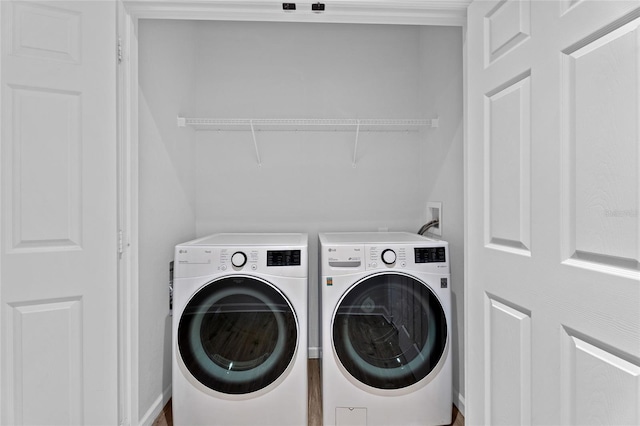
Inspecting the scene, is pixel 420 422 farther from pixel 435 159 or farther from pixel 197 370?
pixel 435 159

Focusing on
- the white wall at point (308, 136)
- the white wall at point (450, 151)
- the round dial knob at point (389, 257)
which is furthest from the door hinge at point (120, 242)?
the white wall at point (450, 151)

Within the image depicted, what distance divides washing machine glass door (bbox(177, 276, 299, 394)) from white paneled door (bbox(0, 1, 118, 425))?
1.23ft

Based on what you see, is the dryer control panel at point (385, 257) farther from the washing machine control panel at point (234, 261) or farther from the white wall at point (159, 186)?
the white wall at point (159, 186)

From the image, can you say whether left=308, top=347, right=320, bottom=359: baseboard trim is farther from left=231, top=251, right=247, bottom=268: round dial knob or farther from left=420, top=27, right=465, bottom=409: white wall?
left=231, top=251, right=247, bottom=268: round dial knob

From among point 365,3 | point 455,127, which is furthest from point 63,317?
point 455,127

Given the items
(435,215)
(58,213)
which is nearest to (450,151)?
(435,215)

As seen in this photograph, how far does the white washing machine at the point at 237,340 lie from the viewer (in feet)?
5.23

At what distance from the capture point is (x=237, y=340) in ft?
5.27

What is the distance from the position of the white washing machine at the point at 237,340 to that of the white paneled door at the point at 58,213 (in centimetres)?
36

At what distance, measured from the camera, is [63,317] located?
1.19 m

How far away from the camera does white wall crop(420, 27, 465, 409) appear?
1.83 metres

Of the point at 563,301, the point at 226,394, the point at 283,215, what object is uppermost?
the point at 283,215

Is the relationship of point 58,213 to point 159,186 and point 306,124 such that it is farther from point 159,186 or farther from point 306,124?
point 306,124

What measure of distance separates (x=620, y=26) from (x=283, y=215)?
195 centimetres
